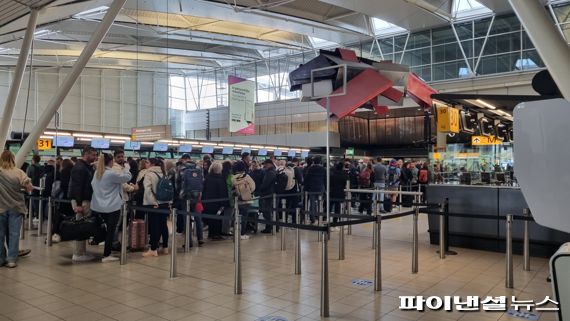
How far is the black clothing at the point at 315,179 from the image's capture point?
421 inches

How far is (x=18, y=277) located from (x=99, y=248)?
2024mm

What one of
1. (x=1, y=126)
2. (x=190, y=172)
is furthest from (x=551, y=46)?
(x=1, y=126)

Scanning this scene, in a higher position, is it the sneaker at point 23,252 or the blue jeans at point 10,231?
the blue jeans at point 10,231

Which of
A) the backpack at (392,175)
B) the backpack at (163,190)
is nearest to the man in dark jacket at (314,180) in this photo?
the backpack at (163,190)

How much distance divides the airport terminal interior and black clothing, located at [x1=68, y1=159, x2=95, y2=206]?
0.02m

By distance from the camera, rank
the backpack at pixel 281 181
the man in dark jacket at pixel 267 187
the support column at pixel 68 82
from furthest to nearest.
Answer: the backpack at pixel 281 181
the man in dark jacket at pixel 267 187
the support column at pixel 68 82

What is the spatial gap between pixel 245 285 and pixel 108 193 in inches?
110

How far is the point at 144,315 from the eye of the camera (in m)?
4.37

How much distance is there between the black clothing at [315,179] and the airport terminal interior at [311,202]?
0.04m

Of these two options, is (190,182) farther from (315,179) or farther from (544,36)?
(544,36)

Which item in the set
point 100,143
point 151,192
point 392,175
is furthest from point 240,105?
point 100,143

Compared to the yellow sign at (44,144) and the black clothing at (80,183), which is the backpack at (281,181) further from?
the yellow sign at (44,144)

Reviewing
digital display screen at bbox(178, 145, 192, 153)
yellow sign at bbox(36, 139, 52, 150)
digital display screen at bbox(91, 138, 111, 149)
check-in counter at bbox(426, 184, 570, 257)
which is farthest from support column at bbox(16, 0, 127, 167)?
digital display screen at bbox(178, 145, 192, 153)

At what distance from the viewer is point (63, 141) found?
15.4m
